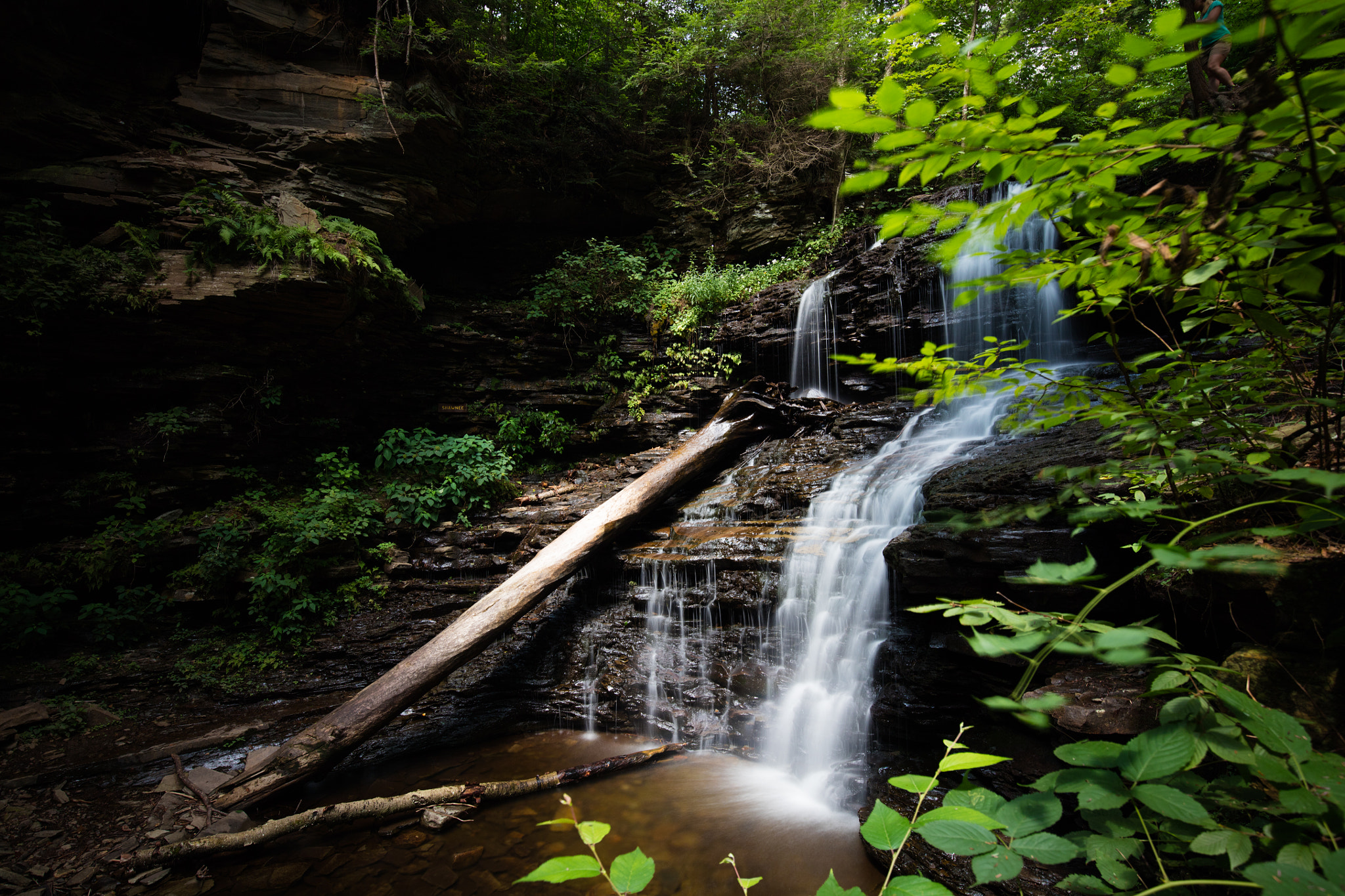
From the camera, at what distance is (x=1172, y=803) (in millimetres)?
902

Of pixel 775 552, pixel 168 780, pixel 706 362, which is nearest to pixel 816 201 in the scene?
pixel 706 362

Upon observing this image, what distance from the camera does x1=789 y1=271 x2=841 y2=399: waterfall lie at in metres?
8.21

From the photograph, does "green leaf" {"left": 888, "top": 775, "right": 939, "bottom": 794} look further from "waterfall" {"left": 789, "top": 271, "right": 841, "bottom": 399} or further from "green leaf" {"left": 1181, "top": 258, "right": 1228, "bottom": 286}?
"waterfall" {"left": 789, "top": 271, "right": 841, "bottom": 399}

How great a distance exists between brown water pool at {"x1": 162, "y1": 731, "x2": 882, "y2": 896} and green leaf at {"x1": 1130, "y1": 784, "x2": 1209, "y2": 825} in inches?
97.2

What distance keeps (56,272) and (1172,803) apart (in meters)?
9.20

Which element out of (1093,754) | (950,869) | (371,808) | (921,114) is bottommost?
(371,808)

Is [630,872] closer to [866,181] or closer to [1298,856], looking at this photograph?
[1298,856]

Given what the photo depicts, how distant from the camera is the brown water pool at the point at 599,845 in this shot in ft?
9.57

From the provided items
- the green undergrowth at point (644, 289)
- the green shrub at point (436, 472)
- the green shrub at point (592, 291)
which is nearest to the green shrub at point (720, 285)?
the green undergrowth at point (644, 289)

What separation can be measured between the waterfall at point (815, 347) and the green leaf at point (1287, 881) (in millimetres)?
Answer: 7658

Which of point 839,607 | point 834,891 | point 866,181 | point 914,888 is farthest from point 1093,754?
point 839,607

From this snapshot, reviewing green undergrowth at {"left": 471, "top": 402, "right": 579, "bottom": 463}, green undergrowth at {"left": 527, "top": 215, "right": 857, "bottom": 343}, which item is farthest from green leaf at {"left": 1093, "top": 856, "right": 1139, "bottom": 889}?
green undergrowth at {"left": 527, "top": 215, "right": 857, "bottom": 343}

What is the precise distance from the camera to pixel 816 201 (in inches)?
439

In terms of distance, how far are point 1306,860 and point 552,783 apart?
13.2 ft
